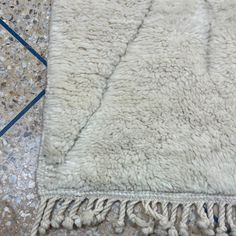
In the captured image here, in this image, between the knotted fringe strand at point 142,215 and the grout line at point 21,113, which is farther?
the grout line at point 21,113

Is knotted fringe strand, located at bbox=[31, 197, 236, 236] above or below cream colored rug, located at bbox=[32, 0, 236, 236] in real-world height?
below

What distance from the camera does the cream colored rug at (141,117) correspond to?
0.68 m

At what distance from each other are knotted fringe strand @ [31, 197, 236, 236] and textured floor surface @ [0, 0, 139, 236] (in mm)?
23

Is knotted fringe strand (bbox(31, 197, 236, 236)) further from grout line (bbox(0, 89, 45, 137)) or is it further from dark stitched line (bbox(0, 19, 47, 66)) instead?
dark stitched line (bbox(0, 19, 47, 66))

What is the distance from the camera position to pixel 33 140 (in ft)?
2.52

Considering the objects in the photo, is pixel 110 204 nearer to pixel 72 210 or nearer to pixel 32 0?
pixel 72 210

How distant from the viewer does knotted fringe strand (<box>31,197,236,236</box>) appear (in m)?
0.66

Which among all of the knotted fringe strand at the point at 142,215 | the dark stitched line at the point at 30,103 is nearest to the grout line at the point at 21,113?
the dark stitched line at the point at 30,103

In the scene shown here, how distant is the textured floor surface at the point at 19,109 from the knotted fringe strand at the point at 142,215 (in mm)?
23

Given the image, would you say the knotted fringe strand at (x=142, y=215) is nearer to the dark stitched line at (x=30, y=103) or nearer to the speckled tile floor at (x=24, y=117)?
the speckled tile floor at (x=24, y=117)

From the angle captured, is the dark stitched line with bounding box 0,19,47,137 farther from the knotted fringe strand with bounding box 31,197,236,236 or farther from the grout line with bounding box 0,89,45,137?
the knotted fringe strand with bounding box 31,197,236,236

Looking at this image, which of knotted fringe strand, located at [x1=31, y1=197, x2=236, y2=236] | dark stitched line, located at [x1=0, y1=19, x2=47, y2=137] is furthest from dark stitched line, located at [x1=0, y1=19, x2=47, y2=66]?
knotted fringe strand, located at [x1=31, y1=197, x2=236, y2=236]

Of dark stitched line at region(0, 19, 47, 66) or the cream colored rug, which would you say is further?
dark stitched line at region(0, 19, 47, 66)

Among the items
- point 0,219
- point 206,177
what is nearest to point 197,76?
point 206,177
